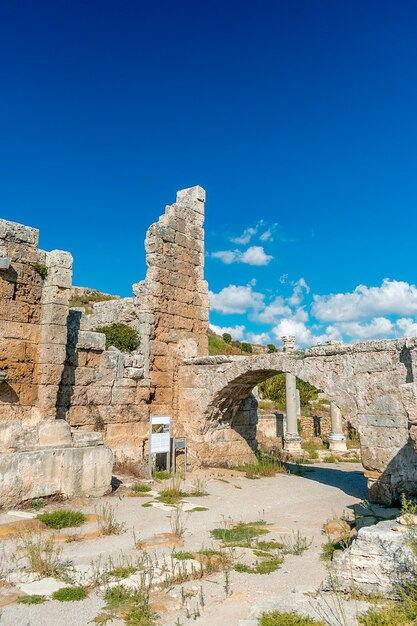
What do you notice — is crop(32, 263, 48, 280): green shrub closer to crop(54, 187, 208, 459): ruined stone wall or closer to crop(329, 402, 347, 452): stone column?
crop(54, 187, 208, 459): ruined stone wall

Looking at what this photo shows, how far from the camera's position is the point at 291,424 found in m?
16.9

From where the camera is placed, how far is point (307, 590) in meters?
4.09

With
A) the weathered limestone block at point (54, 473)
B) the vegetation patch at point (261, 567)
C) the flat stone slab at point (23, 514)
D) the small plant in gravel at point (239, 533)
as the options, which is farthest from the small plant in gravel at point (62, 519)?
the vegetation patch at point (261, 567)

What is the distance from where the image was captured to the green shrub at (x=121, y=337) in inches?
447

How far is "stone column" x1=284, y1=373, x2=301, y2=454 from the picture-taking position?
16.5 m

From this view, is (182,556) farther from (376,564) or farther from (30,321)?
(30,321)

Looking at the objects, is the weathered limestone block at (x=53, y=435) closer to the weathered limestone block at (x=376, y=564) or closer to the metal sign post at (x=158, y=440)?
the metal sign post at (x=158, y=440)

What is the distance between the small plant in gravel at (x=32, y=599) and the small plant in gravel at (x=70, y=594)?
10cm

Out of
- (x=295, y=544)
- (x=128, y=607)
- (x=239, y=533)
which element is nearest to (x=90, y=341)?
(x=239, y=533)

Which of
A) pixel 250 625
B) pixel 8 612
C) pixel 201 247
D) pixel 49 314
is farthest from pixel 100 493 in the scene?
pixel 201 247

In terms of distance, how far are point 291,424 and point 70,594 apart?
13.5m

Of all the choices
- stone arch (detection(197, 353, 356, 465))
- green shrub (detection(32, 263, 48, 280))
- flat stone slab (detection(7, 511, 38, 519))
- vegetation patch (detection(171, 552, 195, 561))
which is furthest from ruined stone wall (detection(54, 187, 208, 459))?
vegetation patch (detection(171, 552, 195, 561))

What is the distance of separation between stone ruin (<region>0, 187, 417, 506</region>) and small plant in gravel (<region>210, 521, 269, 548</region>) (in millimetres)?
2472

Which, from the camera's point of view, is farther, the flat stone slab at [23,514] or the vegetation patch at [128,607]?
the flat stone slab at [23,514]
